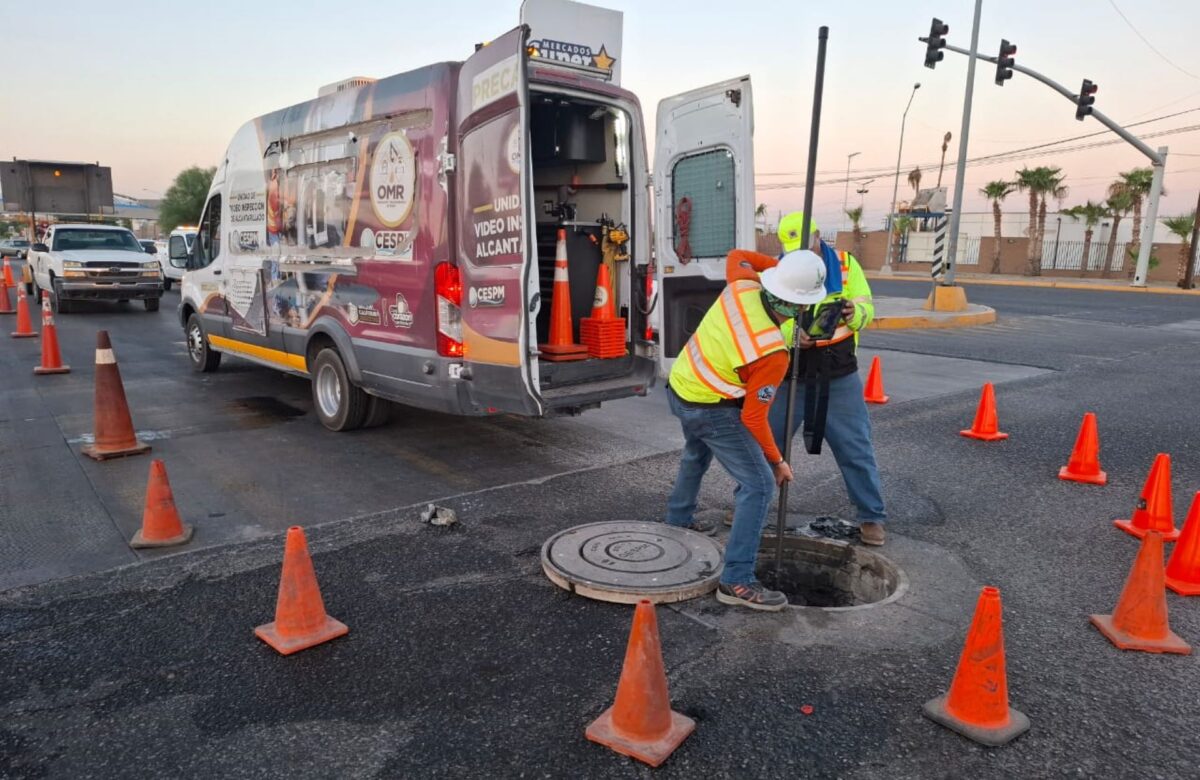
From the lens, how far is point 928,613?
3545 millimetres

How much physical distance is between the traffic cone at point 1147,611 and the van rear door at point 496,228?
3.41 m

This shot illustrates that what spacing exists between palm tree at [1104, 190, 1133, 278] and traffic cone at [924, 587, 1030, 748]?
1701 inches

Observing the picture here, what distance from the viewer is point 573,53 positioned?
551 cm

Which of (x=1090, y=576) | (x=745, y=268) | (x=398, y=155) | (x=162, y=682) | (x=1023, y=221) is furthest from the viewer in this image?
(x=1023, y=221)

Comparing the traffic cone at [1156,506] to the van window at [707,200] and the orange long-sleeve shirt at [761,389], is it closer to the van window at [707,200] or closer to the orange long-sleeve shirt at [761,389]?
the orange long-sleeve shirt at [761,389]

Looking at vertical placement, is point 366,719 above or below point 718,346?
below

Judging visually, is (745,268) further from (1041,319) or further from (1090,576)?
(1041,319)

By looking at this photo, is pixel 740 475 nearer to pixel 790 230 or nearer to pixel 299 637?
pixel 790 230

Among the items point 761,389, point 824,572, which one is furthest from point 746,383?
point 824,572

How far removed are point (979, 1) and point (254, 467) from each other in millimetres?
20349

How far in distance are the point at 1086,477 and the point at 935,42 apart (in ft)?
54.1

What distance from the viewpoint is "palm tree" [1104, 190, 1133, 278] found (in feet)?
125

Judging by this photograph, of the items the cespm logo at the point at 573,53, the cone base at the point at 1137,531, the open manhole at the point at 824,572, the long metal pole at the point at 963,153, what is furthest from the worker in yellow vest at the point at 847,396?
the long metal pole at the point at 963,153

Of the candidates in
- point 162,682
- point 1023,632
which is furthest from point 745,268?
point 162,682
